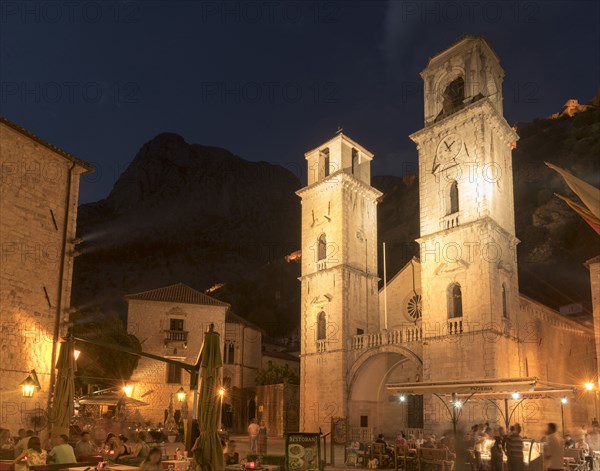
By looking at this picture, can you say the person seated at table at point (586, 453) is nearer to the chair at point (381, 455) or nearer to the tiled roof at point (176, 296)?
the chair at point (381, 455)

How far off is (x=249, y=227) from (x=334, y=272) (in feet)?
220

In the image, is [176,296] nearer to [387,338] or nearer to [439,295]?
[387,338]

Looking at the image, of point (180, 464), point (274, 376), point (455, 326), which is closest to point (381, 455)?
point (455, 326)

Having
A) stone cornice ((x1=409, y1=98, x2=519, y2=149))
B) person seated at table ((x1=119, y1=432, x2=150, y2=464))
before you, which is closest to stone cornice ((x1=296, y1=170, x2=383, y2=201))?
stone cornice ((x1=409, y1=98, x2=519, y2=149))

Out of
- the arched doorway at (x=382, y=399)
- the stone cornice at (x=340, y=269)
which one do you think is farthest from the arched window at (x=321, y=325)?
the arched doorway at (x=382, y=399)

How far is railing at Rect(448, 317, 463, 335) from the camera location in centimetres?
2545

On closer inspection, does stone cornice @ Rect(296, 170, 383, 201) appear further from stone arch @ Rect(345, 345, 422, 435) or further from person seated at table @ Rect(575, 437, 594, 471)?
person seated at table @ Rect(575, 437, 594, 471)

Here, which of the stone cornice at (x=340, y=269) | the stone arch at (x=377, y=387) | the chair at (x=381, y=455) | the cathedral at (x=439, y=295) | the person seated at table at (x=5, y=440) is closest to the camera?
the person seated at table at (x=5, y=440)

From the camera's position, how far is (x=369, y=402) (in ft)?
104

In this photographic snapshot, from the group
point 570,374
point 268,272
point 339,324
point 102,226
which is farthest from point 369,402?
point 102,226

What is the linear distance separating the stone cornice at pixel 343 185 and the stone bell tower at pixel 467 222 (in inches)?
197

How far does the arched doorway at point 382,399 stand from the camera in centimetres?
3025

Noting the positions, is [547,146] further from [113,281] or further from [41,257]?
[41,257]

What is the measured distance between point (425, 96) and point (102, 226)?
73.9 m
